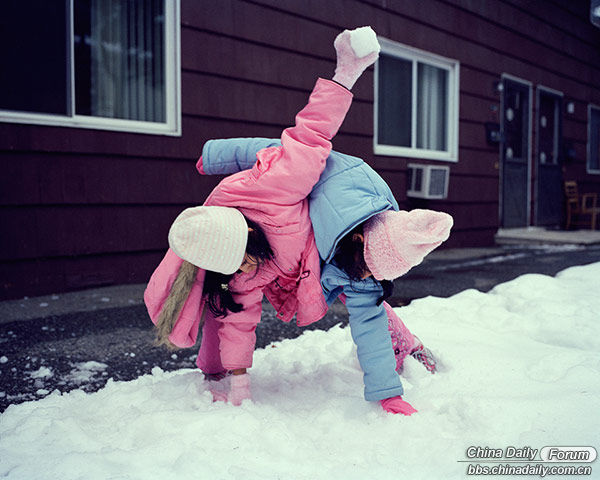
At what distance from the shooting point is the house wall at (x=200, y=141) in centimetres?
343

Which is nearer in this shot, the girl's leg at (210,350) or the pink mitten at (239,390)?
the pink mitten at (239,390)

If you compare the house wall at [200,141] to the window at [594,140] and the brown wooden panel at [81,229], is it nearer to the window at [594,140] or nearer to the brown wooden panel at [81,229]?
the brown wooden panel at [81,229]

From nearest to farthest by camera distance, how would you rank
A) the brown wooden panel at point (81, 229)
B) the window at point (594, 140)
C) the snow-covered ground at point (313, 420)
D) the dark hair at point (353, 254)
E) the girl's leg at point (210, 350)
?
1. the snow-covered ground at point (313, 420)
2. the dark hair at point (353, 254)
3. the girl's leg at point (210, 350)
4. the brown wooden panel at point (81, 229)
5. the window at point (594, 140)

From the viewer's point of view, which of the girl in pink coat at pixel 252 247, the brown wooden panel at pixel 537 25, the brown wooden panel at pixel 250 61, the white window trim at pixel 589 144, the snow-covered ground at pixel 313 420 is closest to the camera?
the snow-covered ground at pixel 313 420

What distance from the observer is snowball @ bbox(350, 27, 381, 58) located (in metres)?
1.44

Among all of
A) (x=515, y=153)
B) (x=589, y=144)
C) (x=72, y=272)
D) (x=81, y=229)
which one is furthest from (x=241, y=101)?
(x=589, y=144)

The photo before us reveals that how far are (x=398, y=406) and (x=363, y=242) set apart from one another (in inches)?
19.9

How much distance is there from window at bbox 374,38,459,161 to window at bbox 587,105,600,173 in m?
4.57

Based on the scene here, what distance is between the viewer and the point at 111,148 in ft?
12.2

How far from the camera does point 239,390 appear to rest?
1.70m

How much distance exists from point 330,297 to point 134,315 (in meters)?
1.69

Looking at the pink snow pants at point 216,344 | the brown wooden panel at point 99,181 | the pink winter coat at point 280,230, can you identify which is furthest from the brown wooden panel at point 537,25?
the pink winter coat at point 280,230

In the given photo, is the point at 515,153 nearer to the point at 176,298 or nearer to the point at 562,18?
the point at 562,18

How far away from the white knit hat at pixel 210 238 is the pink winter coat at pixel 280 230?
138 millimetres
